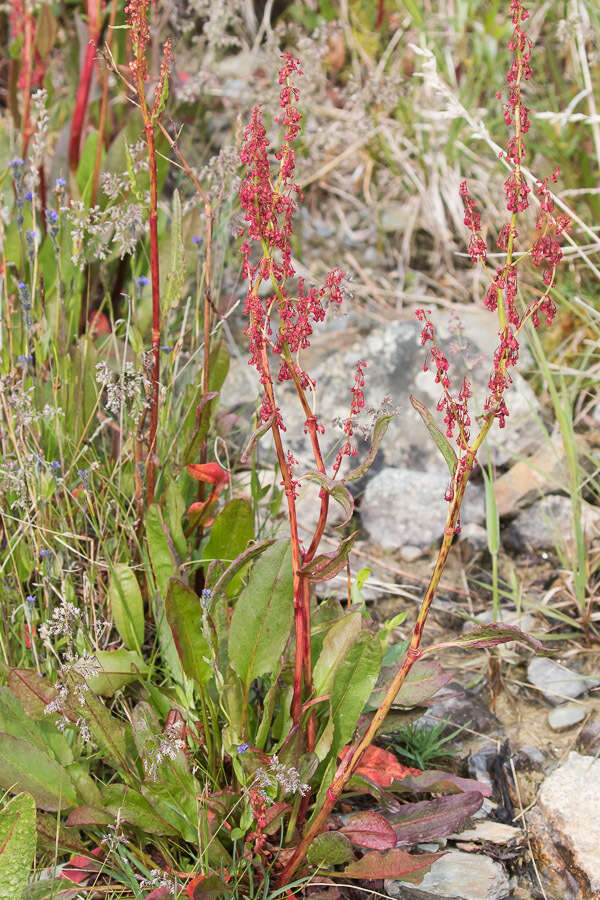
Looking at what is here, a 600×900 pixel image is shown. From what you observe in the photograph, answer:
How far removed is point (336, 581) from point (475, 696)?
21.1 inches

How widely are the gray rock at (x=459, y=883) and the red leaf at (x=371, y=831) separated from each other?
0.23m

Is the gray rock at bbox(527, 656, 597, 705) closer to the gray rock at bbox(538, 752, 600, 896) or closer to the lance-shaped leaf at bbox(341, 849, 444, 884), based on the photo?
the gray rock at bbox(538, 752, 600, 896)

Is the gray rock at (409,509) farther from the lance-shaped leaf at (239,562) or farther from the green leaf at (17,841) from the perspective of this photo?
the green leaf at (17,841)

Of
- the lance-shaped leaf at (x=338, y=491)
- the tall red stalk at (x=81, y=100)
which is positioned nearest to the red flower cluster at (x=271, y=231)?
the lance-shaped leaf at (x=338, y=491)

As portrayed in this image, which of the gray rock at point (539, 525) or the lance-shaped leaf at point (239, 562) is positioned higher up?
the lance-shaped leaf at point (239, 562)

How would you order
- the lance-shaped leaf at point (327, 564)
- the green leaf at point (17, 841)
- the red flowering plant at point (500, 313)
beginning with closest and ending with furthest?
the red flowering plant at point (500, 313) → the lance-shaped leaf at point (327, 564) → the green leaf at point (17, 841)

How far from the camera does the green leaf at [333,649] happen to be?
72.3 inches

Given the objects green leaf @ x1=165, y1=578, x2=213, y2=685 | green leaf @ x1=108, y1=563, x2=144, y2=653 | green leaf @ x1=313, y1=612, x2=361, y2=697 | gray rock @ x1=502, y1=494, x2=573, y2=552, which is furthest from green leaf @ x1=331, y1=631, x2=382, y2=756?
gray rock @ x1=502, y1=494, x2=573, y2=552

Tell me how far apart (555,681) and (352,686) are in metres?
0.84

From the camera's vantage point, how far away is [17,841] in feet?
5.48

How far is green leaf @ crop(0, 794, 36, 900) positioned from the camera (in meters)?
1.67

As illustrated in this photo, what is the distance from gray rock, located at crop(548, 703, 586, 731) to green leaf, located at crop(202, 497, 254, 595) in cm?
93

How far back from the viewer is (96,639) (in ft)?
7.01

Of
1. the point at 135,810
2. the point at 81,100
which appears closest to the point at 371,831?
the point at 135,810
